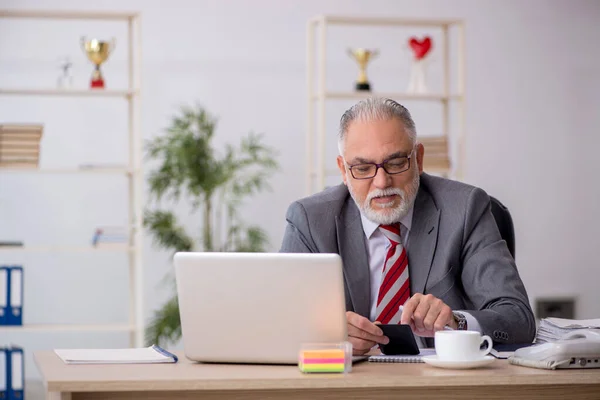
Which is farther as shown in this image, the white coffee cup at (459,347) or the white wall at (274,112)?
the white wall at (274,112)

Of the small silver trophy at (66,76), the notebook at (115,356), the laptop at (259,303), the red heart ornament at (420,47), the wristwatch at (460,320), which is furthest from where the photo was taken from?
the red heart ornament at (420,47)

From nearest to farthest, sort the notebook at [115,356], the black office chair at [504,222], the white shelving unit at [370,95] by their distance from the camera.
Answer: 1. the notebook at [115,356]
2. the black office chair at [504,222]
3. the white shelving unit at [370,95]

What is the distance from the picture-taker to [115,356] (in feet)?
6.50

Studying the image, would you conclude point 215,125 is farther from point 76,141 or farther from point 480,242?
point 480,242

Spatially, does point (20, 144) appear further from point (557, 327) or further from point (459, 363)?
point (459, 363)

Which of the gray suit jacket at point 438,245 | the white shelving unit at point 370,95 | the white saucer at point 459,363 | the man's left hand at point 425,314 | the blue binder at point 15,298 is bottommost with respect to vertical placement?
the blue binder at point 15,298

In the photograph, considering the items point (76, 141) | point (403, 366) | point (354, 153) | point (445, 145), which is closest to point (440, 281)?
point (354, 153)

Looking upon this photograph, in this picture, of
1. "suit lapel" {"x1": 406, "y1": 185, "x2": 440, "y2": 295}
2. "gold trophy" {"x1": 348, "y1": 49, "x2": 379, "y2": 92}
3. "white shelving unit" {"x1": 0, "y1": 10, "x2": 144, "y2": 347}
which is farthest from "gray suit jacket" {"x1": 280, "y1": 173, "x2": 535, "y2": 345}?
"gold trophy" {"x1": 348, "y1": 49, "x2": 379, "y2": 92}

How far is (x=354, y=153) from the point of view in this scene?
8.23 ft

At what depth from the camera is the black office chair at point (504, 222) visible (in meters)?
2.77

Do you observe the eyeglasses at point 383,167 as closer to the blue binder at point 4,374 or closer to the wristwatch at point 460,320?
the wristwatch at point 460,320

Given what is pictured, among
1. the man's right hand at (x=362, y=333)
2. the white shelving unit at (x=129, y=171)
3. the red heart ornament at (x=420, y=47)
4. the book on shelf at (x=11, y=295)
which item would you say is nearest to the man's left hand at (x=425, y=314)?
the man's right hand at (x=362, y=333)

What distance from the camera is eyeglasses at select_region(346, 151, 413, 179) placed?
250 centimetres

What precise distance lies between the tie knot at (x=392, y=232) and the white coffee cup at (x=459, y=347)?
74 centimetres
